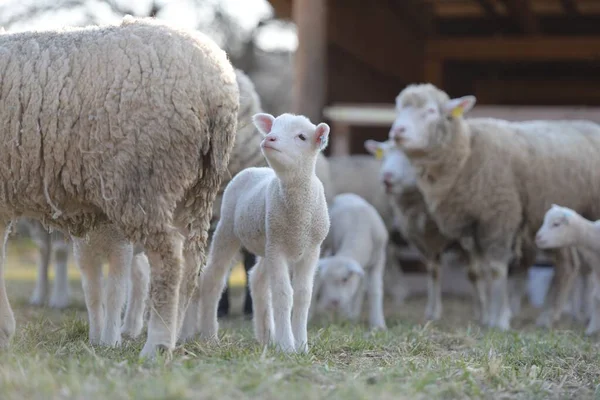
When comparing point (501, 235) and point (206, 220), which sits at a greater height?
point (206, 220)

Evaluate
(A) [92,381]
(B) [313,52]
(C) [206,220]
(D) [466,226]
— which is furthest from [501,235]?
(A) [92,381]

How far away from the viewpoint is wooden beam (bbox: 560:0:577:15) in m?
14.0

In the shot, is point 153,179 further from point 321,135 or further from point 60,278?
point 60,278

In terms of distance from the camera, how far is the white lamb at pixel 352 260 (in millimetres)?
8125

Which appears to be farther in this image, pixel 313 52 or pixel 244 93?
pixel 313 52

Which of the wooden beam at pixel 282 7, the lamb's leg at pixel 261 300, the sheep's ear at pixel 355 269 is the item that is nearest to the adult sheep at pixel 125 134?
the lamb's leg at pixel 261 300

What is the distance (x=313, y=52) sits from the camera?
36.1 feet

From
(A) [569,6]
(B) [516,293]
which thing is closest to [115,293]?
(B) [516,293]

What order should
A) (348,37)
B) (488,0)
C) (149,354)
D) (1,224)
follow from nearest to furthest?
(149,354) < (1,224) < (348,37) < (488,0)

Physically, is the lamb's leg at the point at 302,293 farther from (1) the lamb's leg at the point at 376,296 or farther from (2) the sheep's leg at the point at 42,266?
(2) the sheep's leg at the point at 42,266

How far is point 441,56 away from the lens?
50.4 ft

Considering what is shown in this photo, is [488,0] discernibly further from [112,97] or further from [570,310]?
[112,97]

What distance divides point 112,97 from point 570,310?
7.43m

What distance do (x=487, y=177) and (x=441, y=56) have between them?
268 inches
